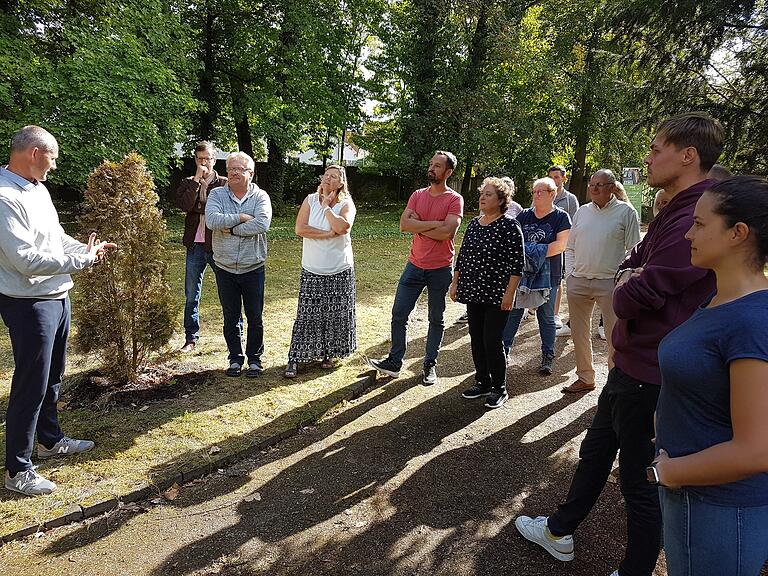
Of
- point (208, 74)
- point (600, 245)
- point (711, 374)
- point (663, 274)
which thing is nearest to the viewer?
point (711, 374)

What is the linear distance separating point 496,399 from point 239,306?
106 inches

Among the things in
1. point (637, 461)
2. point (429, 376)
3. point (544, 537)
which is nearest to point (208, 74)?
point (429, 376)

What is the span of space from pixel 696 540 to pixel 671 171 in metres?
1.56

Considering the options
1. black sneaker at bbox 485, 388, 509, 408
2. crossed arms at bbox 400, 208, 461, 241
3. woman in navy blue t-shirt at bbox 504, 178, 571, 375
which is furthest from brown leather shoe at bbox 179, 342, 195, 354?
woman in navy blue t-shirt at bbox 504, 178, 571, 375

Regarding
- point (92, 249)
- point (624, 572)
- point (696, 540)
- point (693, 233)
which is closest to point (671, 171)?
point (693, 233)

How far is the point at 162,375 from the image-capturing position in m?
5.17

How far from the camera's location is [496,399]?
490 centimetres

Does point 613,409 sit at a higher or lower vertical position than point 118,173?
lower

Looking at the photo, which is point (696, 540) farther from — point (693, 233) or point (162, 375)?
point (162, 375)

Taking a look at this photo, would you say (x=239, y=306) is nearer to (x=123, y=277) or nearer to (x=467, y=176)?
(x=123, y=277)

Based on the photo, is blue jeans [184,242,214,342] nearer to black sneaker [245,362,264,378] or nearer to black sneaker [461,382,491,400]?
black sneaker [245,362,264,378]

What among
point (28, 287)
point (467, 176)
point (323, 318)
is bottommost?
point (323, 318)

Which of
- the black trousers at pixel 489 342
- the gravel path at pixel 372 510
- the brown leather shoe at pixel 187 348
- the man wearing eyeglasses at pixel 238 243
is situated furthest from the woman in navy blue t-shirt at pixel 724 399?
the brown leather shoe at pixel 187 348

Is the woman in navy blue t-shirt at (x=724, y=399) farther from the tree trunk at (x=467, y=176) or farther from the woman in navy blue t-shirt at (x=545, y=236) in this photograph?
the tree trunk at (x=467, y=176)
